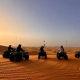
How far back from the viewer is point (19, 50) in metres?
22.0

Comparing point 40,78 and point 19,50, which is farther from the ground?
point 19,50

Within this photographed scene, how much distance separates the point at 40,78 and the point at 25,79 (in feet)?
2.94

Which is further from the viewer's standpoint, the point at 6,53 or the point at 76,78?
the point at 6,53

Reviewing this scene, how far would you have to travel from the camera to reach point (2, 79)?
1112 cm

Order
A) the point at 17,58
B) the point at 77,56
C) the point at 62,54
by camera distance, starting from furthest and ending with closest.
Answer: the point at 77,56 → the point at 62,54 → the point at 17,58

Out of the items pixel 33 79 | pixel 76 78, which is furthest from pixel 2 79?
pixel 76 78

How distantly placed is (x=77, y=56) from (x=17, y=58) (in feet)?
39.3

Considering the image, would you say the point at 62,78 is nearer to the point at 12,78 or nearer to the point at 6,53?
the point at 12,78

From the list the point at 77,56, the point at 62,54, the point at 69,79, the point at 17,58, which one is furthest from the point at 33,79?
the point at 77,56

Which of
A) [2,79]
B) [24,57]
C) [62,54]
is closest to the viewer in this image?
[2,79]

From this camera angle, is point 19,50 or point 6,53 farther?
point 6,53

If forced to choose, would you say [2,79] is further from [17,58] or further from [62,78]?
[17,58]

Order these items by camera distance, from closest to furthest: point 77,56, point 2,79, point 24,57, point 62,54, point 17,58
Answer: point 2,79 → point 17,58 → point 24,57 → point 62,54 → point 77,56

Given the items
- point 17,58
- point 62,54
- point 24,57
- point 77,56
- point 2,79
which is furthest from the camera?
point 77,56
